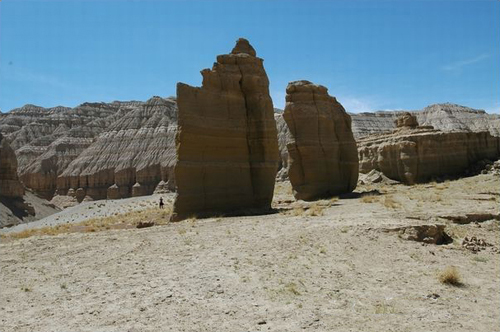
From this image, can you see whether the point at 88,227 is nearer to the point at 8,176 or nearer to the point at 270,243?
the point at 270,243

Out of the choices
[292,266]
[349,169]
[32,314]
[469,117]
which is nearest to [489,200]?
[349,169]

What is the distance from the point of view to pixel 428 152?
115 feet

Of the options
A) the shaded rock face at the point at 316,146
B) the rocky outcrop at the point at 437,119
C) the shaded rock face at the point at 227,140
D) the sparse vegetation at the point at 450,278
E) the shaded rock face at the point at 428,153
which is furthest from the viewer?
the rocky outcrop at the point at 437,119

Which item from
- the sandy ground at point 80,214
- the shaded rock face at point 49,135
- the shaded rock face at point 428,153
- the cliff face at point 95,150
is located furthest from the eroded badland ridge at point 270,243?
the shaded rock face at point 49,135

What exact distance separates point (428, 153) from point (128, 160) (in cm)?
→ 6948

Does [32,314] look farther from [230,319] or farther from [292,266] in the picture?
[292,266]

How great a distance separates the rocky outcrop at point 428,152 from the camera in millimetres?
34938

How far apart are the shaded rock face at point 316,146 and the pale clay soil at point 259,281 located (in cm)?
1415

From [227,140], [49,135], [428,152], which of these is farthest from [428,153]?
[49,135]

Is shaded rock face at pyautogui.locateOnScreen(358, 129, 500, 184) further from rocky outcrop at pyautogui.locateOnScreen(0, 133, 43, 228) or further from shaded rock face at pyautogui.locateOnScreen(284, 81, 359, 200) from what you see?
rocky outcrop at pyautogui.locateOnScreen(0, 133, 43, 228)

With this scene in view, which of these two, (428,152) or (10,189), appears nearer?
(428,152)

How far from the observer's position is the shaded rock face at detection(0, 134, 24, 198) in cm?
5232

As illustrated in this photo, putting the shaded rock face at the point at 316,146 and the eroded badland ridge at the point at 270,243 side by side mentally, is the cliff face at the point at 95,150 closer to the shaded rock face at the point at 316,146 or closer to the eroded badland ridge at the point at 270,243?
the shaded rock face at the point at 316,146

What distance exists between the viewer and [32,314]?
793 centimetres
